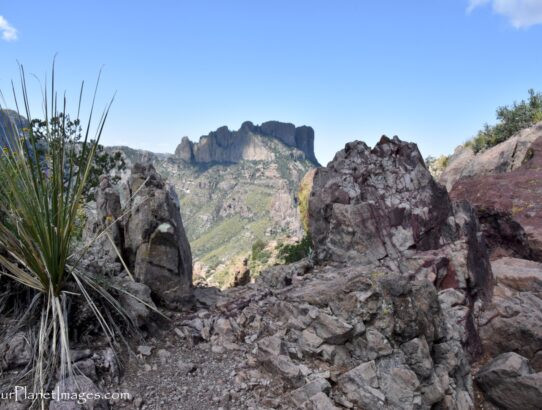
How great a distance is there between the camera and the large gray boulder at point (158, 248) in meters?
8.09

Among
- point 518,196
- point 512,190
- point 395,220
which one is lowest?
point 395,220

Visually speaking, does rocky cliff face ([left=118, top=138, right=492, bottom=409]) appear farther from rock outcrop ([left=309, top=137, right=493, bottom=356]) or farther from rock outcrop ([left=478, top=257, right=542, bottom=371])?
rock outcrop ([left=478, top=257, right=542, bottom=371])

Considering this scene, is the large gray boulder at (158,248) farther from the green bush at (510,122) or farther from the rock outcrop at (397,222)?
the green bush at (510,122)

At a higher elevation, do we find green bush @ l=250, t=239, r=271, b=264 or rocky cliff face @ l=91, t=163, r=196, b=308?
rocky cliff face @ l=91, t=163, r=196, b=308

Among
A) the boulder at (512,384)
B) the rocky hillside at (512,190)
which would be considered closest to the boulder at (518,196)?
the rocky hillside at (512,190)

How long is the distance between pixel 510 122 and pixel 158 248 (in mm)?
24584

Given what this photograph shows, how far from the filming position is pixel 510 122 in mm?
24188

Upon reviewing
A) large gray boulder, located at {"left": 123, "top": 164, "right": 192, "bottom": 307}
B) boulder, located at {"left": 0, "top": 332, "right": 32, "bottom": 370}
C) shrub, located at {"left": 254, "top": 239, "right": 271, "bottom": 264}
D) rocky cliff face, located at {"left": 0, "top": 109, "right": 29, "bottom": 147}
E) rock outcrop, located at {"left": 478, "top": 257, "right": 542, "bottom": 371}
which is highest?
rocky cliff face, located at {"left": 0, "top": 109, "right": 29, "bottom": 147}

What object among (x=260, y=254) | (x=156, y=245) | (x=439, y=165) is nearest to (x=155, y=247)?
(x=156, y=245)

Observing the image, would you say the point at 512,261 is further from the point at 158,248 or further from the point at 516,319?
the point at 158,248

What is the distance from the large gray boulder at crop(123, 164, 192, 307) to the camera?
809 cm

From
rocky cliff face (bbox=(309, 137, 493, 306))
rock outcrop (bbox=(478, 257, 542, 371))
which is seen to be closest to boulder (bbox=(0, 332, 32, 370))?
rocky cliff face (bbox=(309, 137, 493, 306))

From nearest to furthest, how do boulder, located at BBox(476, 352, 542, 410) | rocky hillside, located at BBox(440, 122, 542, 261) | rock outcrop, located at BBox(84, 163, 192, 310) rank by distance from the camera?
boulder, located at BBox(476, 352, 542, 410)
rock outcrop, located at BBox(84, 163, 192, 310)
rocky hillside, located at BBox(440, 122, 542, 261)

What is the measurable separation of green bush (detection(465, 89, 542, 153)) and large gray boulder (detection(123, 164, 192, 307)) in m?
A: 23.1
